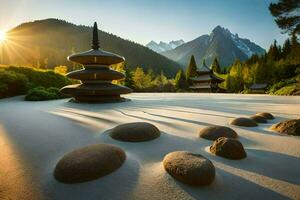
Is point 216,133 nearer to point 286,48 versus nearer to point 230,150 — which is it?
point 230,150

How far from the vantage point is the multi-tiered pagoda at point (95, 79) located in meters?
10.7

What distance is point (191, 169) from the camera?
242 cm

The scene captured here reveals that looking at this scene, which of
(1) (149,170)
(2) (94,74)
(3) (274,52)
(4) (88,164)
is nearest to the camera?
(4) (88,164)

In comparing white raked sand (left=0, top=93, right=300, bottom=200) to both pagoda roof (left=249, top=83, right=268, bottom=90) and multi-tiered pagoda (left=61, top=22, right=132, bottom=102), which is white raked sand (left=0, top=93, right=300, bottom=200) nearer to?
multi-tiered pagoda (left=61, top=22, right=132, bottom=102)

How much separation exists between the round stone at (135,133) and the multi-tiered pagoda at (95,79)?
681 centimetres

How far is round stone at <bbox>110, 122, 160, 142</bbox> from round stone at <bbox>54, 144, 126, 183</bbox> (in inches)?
38.8

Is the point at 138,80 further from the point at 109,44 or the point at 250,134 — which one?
the point at 109,44

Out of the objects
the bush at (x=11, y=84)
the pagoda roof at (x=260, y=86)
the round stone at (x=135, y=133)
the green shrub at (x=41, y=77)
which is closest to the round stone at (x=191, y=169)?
the round stone at (x=135, y=133)

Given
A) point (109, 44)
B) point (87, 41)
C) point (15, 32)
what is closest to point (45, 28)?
point (15, 32)

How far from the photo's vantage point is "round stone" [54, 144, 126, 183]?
2486 millimetres

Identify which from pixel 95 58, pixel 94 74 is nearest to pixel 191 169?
pixel 94 74

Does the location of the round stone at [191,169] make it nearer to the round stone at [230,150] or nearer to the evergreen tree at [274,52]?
the round stone at [230,150]

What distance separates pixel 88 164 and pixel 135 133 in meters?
1.48

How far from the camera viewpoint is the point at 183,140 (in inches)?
157
